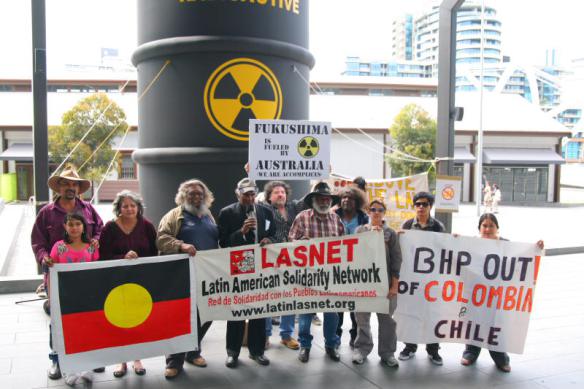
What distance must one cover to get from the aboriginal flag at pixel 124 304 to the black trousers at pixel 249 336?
455 mm

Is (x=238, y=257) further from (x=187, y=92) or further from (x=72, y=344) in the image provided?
(x=187, y=92)

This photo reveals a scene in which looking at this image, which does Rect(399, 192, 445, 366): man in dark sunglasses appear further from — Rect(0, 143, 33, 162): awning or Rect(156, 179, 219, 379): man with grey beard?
Rect(0, 143, 33, 162): awning

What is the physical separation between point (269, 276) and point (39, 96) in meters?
5.39

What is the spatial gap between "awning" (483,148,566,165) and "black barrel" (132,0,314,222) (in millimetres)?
30030

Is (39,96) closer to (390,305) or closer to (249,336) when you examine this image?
(249,336)

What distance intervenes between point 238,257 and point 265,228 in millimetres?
432

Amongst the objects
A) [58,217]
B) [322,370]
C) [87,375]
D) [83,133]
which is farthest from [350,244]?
[83,133]

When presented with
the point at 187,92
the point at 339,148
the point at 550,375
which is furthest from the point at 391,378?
the point at 339,148

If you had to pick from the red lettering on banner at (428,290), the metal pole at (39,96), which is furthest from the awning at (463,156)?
the red lettering on banner at (428,290)

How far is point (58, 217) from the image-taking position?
488 centimetres

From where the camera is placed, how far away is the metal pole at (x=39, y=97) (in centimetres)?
802

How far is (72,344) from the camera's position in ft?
14.0

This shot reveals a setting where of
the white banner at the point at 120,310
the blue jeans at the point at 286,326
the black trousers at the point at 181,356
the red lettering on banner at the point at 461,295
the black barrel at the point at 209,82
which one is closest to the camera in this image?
the white banner at the point at 120,310

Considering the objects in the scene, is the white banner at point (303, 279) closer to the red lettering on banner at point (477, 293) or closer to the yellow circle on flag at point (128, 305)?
the yellow circle on flag at point (128, 305)
